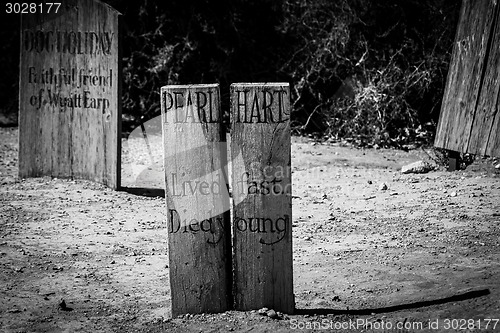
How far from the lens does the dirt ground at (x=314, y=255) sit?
13.9ft

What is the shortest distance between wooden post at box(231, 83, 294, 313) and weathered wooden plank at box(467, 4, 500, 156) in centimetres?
411

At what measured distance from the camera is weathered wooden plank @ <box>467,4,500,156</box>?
24.8ft

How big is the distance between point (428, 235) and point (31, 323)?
3.06 meters

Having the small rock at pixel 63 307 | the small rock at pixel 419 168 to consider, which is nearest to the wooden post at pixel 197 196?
the small rock at pixel 63 307

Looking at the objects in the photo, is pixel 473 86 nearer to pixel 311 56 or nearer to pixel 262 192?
pixel 311 56

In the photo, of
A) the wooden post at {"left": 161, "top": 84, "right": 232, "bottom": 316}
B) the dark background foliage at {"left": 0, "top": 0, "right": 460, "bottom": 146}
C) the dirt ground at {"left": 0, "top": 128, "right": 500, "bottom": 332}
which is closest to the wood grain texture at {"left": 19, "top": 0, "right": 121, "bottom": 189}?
the dirt ground at {"left": 0, "top": 128, "right": 500, "bottom": 332}

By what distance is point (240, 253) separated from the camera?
4.20 m

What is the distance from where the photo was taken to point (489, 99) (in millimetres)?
7645

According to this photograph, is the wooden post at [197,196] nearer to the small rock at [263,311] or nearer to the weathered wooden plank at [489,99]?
the small rock at [263,311]

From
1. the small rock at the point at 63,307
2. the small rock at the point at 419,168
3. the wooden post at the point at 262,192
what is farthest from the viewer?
the small rock at the point at 419,168

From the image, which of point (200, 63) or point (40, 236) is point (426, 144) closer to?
point (200, 63)

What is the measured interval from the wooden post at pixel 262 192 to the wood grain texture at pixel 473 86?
13.5 ft

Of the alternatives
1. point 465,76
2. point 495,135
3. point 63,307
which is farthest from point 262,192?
point 465,76

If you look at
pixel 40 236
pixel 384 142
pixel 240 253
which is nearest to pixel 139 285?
pixel 240 253
